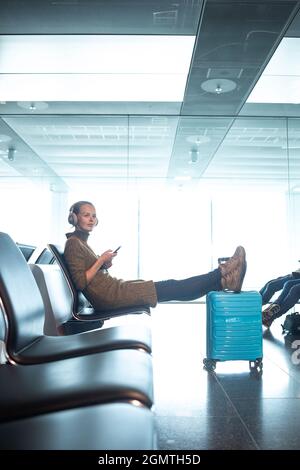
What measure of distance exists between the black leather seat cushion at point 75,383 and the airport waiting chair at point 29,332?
0.06 meters

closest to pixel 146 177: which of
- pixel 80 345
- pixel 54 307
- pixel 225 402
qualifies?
pixel 54 307

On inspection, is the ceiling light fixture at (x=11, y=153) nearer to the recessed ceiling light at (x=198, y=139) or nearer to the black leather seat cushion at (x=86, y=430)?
the recessed ceiling light at (x=198, y=139)

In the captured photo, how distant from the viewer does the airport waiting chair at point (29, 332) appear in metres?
1.04

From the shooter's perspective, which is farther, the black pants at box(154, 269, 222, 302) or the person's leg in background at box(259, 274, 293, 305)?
the person's leg in background at box(259, 274, 293, 305)

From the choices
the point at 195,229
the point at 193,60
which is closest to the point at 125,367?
the point at 193,60

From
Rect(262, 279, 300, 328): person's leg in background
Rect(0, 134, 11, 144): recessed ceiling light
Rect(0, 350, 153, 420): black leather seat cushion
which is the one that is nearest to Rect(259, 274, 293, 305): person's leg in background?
Rect(262, 279, 300, 328): person's leg in background

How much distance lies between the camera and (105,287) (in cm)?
230

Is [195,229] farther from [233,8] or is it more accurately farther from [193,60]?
[233,8]

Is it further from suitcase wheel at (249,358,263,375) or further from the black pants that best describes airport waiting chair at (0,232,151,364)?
suitcase wheel at (249,358,263,375)

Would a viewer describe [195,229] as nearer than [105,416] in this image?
No

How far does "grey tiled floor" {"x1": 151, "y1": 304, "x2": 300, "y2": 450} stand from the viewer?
1.40m
